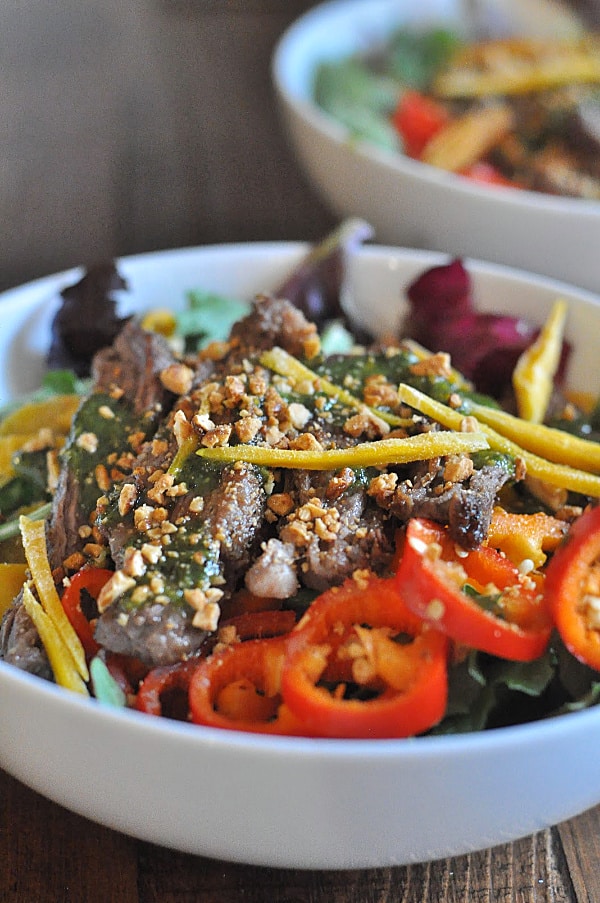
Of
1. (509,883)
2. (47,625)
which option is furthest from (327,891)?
(47,625)

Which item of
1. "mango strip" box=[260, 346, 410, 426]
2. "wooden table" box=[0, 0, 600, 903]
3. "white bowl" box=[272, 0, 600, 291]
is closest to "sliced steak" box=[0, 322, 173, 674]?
"mango strip" box=[260, 346, 410, 426]

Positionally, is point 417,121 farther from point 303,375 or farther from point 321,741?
point 321,741

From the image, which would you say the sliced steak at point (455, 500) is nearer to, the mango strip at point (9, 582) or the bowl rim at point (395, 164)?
the mango strip at point (9, 582)

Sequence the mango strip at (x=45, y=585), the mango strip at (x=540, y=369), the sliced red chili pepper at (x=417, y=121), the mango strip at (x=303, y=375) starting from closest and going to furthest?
the mango strip at (x=45, y=585) < the mango strip at (x=303, y=375) < the mango strip at (x=540, y=369) < the sliced red chili pepper at (x=417, y=121)

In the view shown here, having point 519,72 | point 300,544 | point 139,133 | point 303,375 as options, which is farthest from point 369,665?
point 139,133

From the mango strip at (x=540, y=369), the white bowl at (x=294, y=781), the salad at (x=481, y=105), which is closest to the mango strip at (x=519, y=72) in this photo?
the salad at (x=481, y=105)

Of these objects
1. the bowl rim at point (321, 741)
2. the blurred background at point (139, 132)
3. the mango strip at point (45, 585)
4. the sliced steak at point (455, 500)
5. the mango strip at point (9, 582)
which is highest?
the bowl rim at point (321, 741)

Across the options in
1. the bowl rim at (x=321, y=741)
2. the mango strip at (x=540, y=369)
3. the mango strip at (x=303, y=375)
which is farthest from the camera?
the mango strip at (x=540, y=369)
